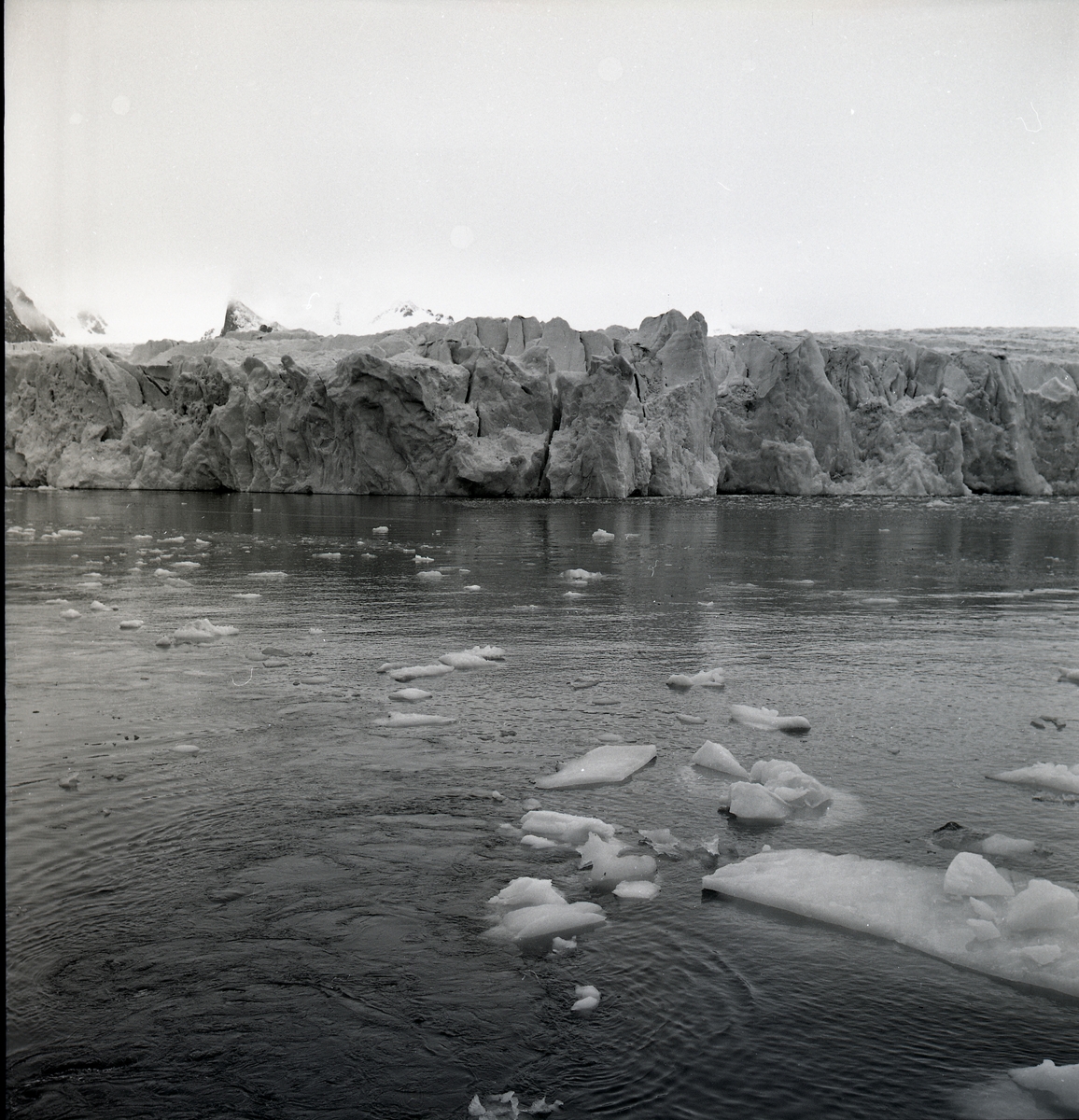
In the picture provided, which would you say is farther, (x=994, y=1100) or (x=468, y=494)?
(x=468, y=494)

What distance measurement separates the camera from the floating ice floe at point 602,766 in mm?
3766

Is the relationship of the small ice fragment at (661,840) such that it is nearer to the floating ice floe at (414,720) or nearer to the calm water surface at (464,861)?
the calm water surface at (464,861)

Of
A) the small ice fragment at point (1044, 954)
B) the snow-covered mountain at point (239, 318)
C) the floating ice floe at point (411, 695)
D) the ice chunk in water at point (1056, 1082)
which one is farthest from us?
the snow-covered mountain at point (239, 318)

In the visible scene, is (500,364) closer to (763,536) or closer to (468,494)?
(468,494)

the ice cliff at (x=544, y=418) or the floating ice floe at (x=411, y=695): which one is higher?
the ice cliff at (x=544, y=418)

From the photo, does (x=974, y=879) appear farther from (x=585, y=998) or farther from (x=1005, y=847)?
(x=585, y=998)

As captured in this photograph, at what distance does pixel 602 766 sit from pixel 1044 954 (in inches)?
69.5

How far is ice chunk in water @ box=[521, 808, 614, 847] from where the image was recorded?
3.21m

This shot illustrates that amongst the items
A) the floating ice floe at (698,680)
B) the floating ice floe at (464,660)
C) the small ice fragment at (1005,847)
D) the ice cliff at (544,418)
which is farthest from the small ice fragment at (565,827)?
the ice cliff at (544,418)

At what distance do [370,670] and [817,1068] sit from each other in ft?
13.4

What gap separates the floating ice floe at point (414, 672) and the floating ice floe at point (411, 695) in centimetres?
40

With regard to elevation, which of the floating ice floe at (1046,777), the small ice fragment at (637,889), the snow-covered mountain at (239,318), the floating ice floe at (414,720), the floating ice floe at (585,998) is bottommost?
the floating ice floe at (585,998)

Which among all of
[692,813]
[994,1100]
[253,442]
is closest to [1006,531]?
[692,813]

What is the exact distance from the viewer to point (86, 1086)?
76.2 inches
